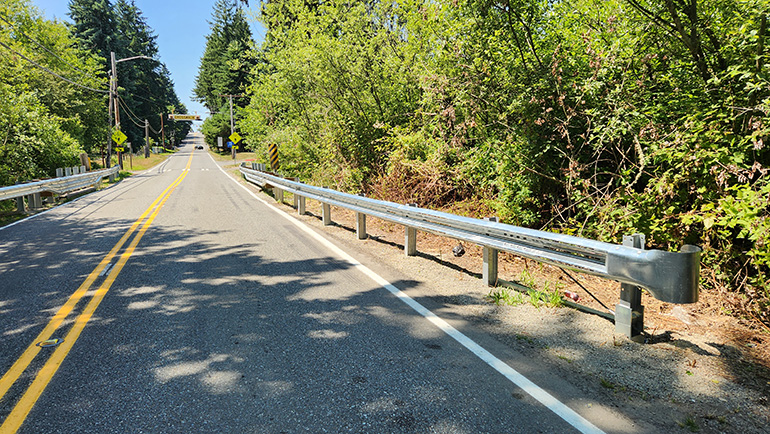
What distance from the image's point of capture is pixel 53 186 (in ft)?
49.4

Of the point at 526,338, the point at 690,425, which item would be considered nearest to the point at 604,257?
the point at 526,338

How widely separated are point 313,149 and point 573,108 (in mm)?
13142

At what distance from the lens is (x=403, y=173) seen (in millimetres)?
10867

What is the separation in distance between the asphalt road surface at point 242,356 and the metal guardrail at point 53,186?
672 cm

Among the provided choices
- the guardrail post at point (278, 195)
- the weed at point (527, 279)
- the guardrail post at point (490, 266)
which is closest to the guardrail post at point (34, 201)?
the guardrail post at point (278, 195)

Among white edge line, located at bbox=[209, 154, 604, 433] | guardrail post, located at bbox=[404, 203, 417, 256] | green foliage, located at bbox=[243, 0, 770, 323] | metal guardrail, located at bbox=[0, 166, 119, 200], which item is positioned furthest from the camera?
metal guardrail, located at bbox=[0, 166, 119, 200]

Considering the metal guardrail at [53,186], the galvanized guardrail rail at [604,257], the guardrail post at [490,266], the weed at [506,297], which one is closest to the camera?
the galvanized guardrail rail at [604,257]

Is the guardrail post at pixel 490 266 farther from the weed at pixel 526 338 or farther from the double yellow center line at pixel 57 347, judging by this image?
the double yellow center line at pixel 57 347

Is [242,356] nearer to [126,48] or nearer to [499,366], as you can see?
[499,366]

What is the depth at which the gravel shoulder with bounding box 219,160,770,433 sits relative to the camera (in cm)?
291

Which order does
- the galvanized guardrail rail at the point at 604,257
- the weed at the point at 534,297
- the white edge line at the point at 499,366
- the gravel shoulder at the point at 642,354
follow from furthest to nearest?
the weed at the point at 534,297
the galvanized guardrail rail at the point at 604,257
the gravel shoulder at the point at 642,354
the white edge line at the point at 499,366

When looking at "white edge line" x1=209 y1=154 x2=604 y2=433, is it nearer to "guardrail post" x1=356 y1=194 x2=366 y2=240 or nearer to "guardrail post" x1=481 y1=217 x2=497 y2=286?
"guardrail post" x1=481 y1=217 x2=497 y2=286

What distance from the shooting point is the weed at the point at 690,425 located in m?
2.70

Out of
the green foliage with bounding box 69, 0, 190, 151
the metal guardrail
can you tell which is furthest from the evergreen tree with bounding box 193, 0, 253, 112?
the metal guardrail
